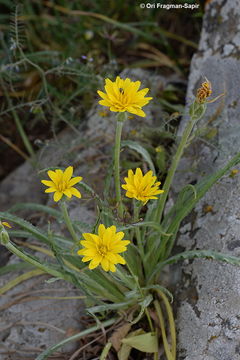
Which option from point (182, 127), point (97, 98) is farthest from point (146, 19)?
point (182, 127)

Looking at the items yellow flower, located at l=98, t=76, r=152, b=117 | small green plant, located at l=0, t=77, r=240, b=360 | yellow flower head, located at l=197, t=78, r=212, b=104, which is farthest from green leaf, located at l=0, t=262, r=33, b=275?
yellow flower head, located at l=197, t=78, r=212, b=104

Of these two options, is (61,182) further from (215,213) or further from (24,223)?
(215,213)

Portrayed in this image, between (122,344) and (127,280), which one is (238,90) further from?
(122,344)

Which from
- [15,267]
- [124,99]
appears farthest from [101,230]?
[15,267]

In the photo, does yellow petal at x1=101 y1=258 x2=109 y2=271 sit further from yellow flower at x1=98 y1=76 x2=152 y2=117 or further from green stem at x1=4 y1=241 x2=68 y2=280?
yellow flower at x1=98 y1=76 x2=152 y2=117

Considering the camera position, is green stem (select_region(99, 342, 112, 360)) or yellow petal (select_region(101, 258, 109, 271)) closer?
yellow petal (select_region(101, 258, 109, 271))

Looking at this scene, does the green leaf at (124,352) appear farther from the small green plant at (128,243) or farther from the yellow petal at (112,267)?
the yellow petal at (112,267)
